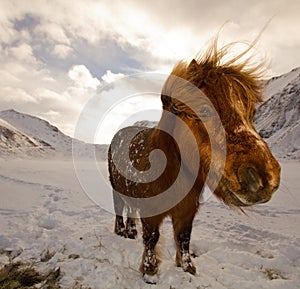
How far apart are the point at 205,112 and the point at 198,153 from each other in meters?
0.37

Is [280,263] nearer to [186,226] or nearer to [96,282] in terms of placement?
[186,226]

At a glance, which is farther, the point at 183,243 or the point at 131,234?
the point at 131,234

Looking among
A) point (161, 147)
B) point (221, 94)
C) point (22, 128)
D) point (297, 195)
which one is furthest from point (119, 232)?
point (22, 128)

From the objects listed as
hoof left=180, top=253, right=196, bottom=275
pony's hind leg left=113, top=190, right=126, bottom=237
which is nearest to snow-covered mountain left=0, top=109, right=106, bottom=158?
pony's hind leg left=113, top=190, right=126, bottom=237

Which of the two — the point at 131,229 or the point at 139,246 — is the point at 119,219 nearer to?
the point at 131,229

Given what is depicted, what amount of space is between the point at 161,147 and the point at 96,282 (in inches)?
63.8

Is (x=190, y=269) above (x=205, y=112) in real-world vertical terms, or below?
below

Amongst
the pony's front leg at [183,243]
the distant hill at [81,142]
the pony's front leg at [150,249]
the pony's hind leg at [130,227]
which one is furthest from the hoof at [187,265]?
the distant hill at [81,142]

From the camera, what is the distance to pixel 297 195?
7168mm

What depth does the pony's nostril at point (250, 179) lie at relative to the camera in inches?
64.7

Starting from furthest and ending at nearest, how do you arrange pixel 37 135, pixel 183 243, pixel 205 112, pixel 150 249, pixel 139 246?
pixel 37 135
pixel 139 246
pixel 183 243
pixel 150 249
pixel 205 112

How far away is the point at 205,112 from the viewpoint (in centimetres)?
208

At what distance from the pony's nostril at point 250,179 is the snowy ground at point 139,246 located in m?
1.06

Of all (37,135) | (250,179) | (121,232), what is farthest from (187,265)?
(37,135)
